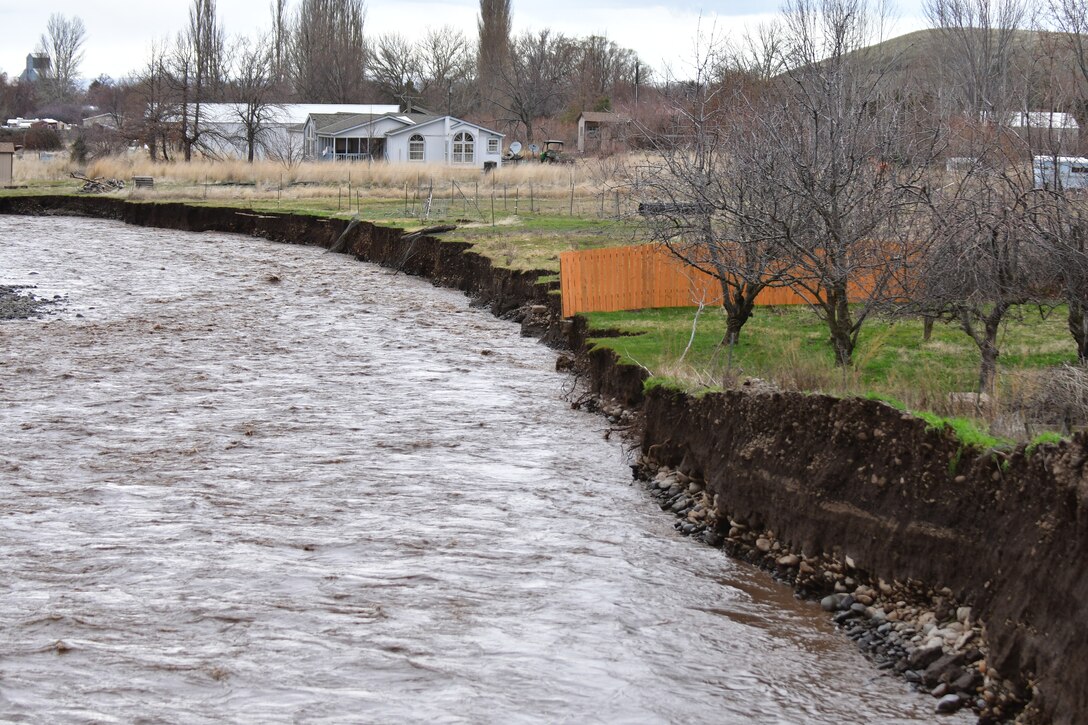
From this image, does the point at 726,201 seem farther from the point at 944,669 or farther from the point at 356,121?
the point at 356,121

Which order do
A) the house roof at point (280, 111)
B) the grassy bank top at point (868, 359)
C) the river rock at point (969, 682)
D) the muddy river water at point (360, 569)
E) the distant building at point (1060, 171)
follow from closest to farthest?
the river rock at point (969, 682) → the muddy river water at point (360, 569) → the grassy bank top at point (868, 359) → the distant building at point (1060, 171) → the house roof at point (280, 111)

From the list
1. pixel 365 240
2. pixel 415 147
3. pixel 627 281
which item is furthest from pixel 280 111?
pixel 627 281

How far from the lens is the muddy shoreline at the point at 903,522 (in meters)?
8.21

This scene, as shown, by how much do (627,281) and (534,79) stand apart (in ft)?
268

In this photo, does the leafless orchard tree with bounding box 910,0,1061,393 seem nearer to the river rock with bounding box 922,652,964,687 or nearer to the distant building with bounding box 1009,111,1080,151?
the distant building with bounding box 1009,111,1080,151

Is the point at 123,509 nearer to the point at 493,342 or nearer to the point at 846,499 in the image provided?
the point at 846,499

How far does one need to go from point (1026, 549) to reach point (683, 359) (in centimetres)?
849

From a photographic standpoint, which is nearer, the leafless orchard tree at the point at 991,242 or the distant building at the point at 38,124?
the leafless orchard tree at the point at 991,242

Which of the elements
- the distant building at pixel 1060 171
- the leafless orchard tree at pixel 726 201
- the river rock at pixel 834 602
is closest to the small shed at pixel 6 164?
the leafless orchard tree at pixel 726 201

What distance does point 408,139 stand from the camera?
3046 inches

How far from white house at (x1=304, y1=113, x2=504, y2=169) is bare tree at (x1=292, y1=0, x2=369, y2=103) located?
34.4 metres

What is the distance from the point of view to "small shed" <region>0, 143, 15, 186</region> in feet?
207

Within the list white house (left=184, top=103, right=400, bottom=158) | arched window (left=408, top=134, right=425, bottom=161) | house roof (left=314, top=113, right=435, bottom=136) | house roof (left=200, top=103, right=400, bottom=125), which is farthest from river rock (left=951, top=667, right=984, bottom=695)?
house roof (left=200, top=103, right=400, bottom=125)

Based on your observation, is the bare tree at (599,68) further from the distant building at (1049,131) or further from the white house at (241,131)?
the distant building at (1049,131)
